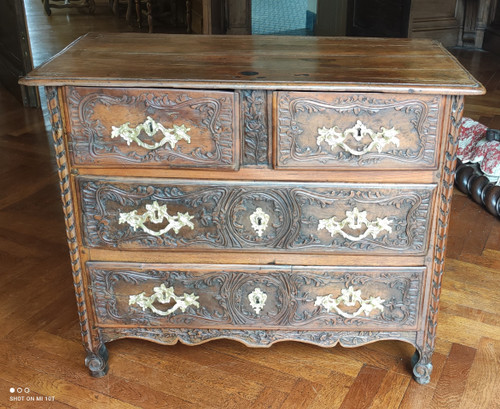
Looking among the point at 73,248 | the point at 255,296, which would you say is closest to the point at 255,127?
the point at 255,296

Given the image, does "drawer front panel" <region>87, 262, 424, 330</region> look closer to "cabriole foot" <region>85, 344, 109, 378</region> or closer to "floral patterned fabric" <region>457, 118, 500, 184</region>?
"cabriole foot" <region>85, 344, 109, 378</region>

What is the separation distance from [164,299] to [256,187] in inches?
16.3

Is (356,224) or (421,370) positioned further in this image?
(421,370)

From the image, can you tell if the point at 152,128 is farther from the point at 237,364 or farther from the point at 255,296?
the point at 237,364

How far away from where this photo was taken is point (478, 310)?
6.96 ft

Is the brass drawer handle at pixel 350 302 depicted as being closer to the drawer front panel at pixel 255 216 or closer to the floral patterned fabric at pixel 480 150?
the drawer front panel at pixel 255 216

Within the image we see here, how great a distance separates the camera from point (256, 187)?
62.8 inches

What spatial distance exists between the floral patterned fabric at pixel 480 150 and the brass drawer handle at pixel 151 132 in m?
1.54

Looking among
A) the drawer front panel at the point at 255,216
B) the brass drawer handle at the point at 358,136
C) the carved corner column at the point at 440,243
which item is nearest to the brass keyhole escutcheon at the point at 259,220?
the drawer front panel at the point at 255,216

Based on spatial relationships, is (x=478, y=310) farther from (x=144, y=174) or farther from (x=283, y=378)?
(x=144, y=174)

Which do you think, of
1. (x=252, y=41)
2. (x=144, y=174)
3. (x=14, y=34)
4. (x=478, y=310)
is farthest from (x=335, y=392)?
(x=14, y=34)

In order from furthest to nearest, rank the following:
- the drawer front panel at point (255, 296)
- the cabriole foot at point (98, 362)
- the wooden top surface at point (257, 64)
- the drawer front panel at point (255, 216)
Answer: the cabriole foot at point (98, 362)
the drawer front panel at point (255, 296)
the drawer front panel at point (255, 216)
the wooden top surface at point (257, 64)

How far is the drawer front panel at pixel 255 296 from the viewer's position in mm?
1700

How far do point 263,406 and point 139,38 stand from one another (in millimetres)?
1141
